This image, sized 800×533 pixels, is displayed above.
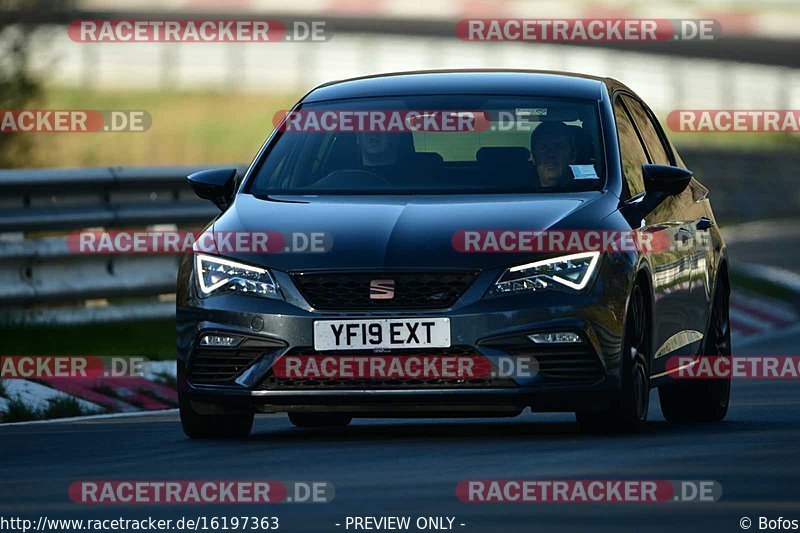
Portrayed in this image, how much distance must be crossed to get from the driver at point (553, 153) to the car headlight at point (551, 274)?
0.82 m

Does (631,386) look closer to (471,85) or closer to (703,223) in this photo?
(471,85)

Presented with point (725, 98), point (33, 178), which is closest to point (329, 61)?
point (725, 98)

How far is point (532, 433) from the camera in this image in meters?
9.95

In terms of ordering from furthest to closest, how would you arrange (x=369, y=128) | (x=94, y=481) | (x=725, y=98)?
(x=725, y=98) < (x=369, y=128) < (x=94, y=481)

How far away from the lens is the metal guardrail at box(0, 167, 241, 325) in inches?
573

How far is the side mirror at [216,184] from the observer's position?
1037 cm

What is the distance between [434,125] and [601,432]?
1.78 metres

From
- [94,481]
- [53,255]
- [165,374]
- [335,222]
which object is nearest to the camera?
[94,481]

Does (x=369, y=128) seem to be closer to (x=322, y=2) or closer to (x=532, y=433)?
(x=532, y=433)

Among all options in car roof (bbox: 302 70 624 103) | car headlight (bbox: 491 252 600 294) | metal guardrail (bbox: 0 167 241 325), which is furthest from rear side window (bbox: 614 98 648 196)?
metal guardrail (bbox: 0 167 241 325)

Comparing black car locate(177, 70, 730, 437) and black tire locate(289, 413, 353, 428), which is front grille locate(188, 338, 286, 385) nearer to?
black car locate(177, 70, 730, 437)

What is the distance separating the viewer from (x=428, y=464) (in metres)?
8.48

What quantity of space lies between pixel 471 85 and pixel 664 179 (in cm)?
111

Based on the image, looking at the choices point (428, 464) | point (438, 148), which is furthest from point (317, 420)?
point (428, 464)
